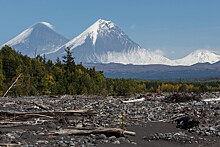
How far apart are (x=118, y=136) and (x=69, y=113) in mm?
4822

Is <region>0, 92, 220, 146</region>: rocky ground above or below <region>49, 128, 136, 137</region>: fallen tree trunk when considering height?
below

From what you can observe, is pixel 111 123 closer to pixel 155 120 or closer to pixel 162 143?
pixel 155 120

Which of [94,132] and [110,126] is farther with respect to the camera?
[110,126]

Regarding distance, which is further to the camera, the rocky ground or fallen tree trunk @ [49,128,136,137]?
fallen tree trunk @ [49,128,136,137]

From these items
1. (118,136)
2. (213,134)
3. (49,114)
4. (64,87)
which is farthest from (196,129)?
(64,87)

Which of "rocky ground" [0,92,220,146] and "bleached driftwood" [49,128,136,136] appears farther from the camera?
"bleached driftwood" [49,128,136,136]

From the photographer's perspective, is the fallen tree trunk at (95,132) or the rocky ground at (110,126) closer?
the rocky ground at (110,126)

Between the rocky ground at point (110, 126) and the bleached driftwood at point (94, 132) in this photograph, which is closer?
the rocky ground at point (110, 126)

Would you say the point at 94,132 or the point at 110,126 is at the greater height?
the point at 94,132

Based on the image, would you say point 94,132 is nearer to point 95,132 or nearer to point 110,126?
point 95,132

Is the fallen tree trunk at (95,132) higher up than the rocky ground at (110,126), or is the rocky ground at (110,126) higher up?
the fallen tree trunk at (95,132)

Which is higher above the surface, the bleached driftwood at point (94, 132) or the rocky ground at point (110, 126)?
the bleached driftwood at point (94, 132)

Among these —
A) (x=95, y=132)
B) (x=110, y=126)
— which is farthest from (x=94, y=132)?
(x=110, y=126)

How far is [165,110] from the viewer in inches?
745
